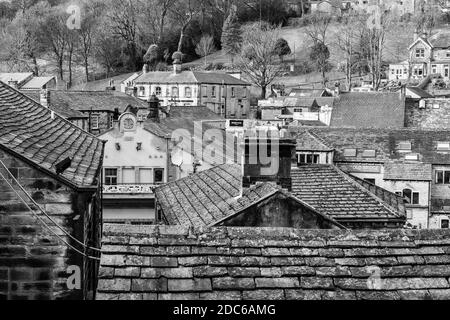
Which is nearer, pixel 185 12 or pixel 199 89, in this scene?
pixel 199 89

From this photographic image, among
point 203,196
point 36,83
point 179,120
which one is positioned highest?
point 36,83

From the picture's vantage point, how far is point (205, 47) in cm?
10981

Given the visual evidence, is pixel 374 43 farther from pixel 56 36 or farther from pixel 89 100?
pixel 89 100

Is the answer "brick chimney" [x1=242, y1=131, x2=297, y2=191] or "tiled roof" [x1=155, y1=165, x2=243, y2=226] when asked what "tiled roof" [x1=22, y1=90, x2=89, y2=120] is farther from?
"brick chimney" [x1=242, y1=131, x2=297, y2=191]

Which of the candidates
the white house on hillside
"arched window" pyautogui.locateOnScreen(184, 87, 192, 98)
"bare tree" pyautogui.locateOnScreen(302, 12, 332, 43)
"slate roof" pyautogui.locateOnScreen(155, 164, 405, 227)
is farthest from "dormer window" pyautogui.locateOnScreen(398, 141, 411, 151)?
"bare tree" pyautogui.locateOnScreen(302, 12, 332, 43)

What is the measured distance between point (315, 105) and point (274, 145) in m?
55.4

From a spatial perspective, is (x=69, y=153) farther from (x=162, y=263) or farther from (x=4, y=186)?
(x=162, y=263)

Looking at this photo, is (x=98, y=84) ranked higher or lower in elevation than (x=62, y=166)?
higher

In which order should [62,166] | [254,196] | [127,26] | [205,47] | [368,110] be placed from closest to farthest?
[62,166]
[254,196]
[368,110]
[127,26]
[205,47]

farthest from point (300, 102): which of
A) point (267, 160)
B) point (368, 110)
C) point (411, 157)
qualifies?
point (267, 160)

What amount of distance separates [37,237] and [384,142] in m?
32.5

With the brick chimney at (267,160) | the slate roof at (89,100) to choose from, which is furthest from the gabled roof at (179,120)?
the brick chimney at (267,160)

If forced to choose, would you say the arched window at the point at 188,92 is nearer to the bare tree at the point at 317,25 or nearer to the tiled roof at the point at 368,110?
the tiled roof at the point at 368,110

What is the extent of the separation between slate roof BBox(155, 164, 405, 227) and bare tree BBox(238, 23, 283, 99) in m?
72.0
